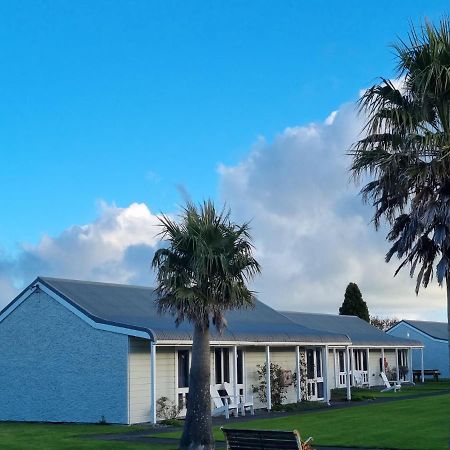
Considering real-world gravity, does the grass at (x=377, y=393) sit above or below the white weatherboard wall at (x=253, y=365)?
below

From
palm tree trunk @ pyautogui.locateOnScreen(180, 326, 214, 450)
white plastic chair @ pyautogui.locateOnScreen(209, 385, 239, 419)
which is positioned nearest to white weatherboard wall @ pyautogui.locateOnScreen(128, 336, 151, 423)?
white plastic chair @ pyautogui.locateOnScreen(209, 385, 239, 419)

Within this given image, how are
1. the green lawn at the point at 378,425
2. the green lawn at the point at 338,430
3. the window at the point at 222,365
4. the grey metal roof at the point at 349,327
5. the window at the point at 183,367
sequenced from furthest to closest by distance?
the grey metal roof at the point at 349,327, the window at the point at 222,365, the window at the point at 183,367, the green lawn at the point at 338,430, the green lawn at the point at 378,425

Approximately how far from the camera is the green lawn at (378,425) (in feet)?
65.2

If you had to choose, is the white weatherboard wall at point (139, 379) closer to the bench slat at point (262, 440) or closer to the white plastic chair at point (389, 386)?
the bench slat at point (262, 440)

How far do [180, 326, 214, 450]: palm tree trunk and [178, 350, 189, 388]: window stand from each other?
431 inches

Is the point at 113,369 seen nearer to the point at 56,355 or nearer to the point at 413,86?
the point at 56,355

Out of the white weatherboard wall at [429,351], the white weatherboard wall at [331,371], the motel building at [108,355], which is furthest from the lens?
the white weatherboard wall at [429,351]

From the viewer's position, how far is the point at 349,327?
49.7m

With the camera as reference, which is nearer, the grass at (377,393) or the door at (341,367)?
the grass at (377,393)

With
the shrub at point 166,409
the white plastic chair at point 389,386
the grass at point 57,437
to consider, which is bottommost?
the grass at point 57,437

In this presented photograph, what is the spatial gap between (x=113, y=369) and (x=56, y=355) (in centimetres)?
259

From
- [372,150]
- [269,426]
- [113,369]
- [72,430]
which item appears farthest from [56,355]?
[372,150]

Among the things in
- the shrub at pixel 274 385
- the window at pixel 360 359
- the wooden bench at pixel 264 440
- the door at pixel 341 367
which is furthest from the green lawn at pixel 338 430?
the window at pixel 360 359

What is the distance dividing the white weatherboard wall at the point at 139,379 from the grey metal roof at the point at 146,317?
762 millimetres
